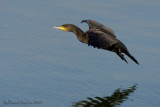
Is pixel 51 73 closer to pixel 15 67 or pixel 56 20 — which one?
pixel 15 67

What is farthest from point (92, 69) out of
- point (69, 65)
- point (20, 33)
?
point (20, 33)

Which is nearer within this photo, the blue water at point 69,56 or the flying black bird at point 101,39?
the blue water at point 69,56

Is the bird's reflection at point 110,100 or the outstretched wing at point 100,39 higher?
the outstretched wing at point 100,39

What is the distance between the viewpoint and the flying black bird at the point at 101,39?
973 cm

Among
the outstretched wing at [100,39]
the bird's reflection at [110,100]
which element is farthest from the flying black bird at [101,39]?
the bird's reflection at [110,100]

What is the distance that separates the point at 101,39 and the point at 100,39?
20 mm

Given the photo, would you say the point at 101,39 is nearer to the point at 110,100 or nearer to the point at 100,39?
the point at 100,39

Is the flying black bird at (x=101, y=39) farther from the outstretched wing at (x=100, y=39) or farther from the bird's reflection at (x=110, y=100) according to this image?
the bird's reflection at (x=110, y=100)

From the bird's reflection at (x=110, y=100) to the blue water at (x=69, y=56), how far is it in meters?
0.09

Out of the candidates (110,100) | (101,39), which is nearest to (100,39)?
(101,39)

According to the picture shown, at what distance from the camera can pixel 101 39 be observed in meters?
9.87

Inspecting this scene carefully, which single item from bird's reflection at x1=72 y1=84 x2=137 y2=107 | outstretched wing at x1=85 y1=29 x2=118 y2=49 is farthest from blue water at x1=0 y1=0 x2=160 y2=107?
outstretched wing at x1=85 y1=29 x2=118 y2=49

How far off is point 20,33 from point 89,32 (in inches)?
83.7

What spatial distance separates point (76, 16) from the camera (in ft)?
42.5
